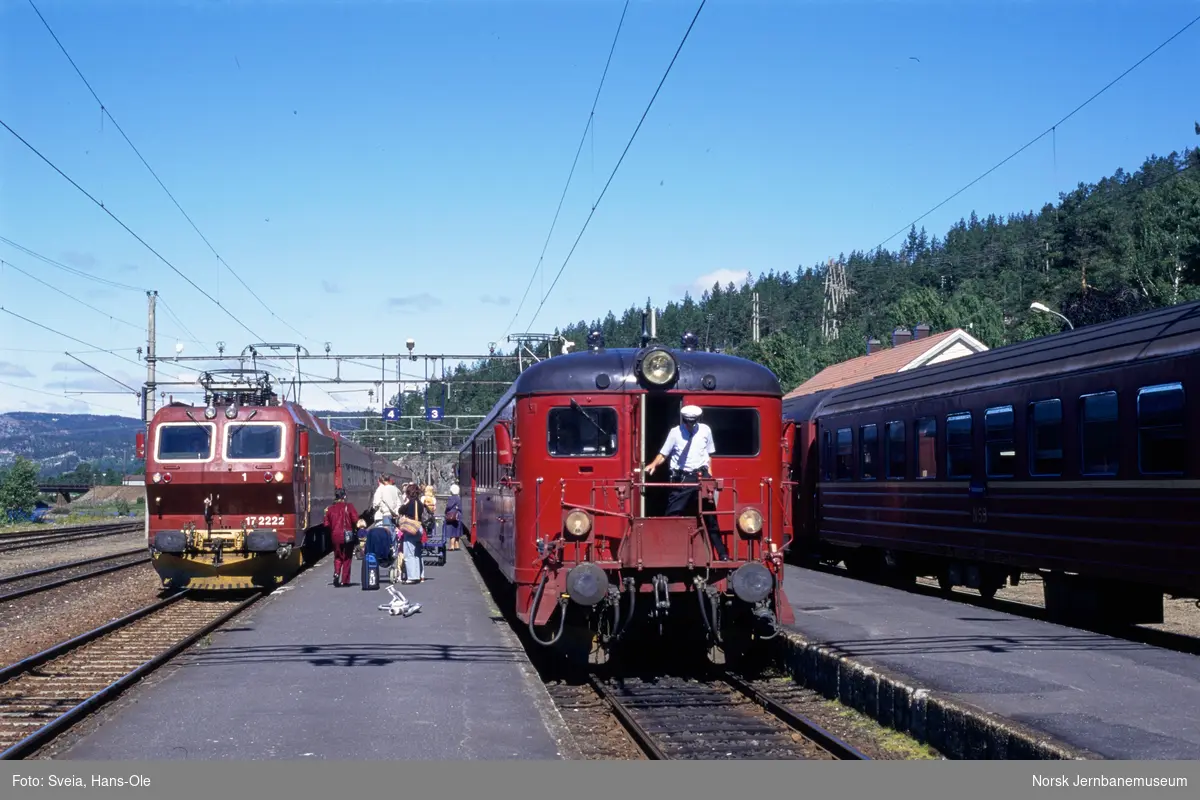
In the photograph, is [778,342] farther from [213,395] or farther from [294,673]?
[294,673]

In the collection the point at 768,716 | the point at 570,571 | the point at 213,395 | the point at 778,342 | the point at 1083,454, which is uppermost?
the point at 778,342

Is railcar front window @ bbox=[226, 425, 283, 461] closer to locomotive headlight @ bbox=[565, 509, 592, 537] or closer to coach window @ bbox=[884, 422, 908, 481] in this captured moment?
coach window @ bbox=[884, 422, 908, 481]

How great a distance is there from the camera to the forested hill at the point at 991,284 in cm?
5697

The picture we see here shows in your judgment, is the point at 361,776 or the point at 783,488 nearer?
the point at 361,776

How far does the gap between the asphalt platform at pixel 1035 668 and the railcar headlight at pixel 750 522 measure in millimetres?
1430

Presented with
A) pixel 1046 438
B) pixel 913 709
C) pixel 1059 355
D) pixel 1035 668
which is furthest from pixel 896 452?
pixel 913 709

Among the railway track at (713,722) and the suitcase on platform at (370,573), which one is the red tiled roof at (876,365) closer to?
the suitcase on platform at (370,573)

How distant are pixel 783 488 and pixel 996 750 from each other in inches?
184

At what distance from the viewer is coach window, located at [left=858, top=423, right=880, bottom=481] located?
1942 centimetres

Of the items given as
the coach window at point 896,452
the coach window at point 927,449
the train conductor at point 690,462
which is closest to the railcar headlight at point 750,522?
the train conductor at point 690,462

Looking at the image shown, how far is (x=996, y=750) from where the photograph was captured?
25.9ft

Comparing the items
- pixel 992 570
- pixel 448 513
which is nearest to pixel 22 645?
pixel 992 570

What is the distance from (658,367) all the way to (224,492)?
10454 millimetres

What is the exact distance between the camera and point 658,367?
11.8m
